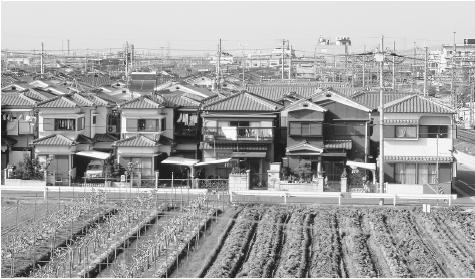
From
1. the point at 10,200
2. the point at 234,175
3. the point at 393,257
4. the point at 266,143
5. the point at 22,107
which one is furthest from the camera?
the point at 22,107

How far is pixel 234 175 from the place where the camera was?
2333cm

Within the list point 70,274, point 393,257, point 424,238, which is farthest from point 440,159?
point 70,274

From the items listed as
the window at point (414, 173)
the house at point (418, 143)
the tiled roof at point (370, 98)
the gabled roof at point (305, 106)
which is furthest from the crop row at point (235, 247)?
the tiled roof at point (370, 98)

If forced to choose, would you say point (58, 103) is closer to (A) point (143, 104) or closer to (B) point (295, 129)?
(A) point (143, 104)

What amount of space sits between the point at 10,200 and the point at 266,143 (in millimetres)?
7700

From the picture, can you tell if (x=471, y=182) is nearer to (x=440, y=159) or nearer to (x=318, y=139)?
(x=440, y=159)

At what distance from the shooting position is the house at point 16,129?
86.3 ft

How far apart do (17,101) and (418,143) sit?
12.8 meters

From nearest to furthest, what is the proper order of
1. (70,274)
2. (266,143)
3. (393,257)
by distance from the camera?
(70,274) < (393,257) < (266,143)

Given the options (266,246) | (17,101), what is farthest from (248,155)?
(266,246)

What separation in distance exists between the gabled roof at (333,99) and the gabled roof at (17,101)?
9.13 m

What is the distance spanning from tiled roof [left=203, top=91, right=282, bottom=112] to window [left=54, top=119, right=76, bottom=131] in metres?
4.19

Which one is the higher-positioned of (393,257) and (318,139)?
(318,139)

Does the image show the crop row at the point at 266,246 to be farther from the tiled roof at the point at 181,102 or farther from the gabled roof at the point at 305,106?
the tiled roof at the point at 181,102
